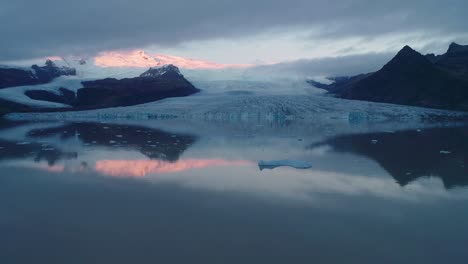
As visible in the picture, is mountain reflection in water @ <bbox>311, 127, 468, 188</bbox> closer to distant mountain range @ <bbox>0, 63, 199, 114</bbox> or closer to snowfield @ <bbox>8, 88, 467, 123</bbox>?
snowfield @ <bbox>8, 88, 467, 123</bbox>

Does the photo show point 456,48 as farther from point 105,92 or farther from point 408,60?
point 105,92

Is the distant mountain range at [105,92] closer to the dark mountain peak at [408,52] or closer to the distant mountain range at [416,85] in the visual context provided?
the distant mountain range at [416,85]

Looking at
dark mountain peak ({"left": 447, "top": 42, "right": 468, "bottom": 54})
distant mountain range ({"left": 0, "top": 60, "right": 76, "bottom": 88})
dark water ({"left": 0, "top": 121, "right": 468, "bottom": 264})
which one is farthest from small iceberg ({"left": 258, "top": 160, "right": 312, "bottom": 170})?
distant mountain range ({"left": 0, "top": 60, "right": 76, "bottom": 88})

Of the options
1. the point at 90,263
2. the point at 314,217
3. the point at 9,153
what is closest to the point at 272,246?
the point at 314,217

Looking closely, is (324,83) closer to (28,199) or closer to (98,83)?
(98,83)

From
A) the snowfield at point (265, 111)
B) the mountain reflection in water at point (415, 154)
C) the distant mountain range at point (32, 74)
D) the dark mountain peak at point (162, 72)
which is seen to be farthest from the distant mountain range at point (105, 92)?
the mountain reflection in water at point (415, 154)

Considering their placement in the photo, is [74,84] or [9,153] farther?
[74,84]
